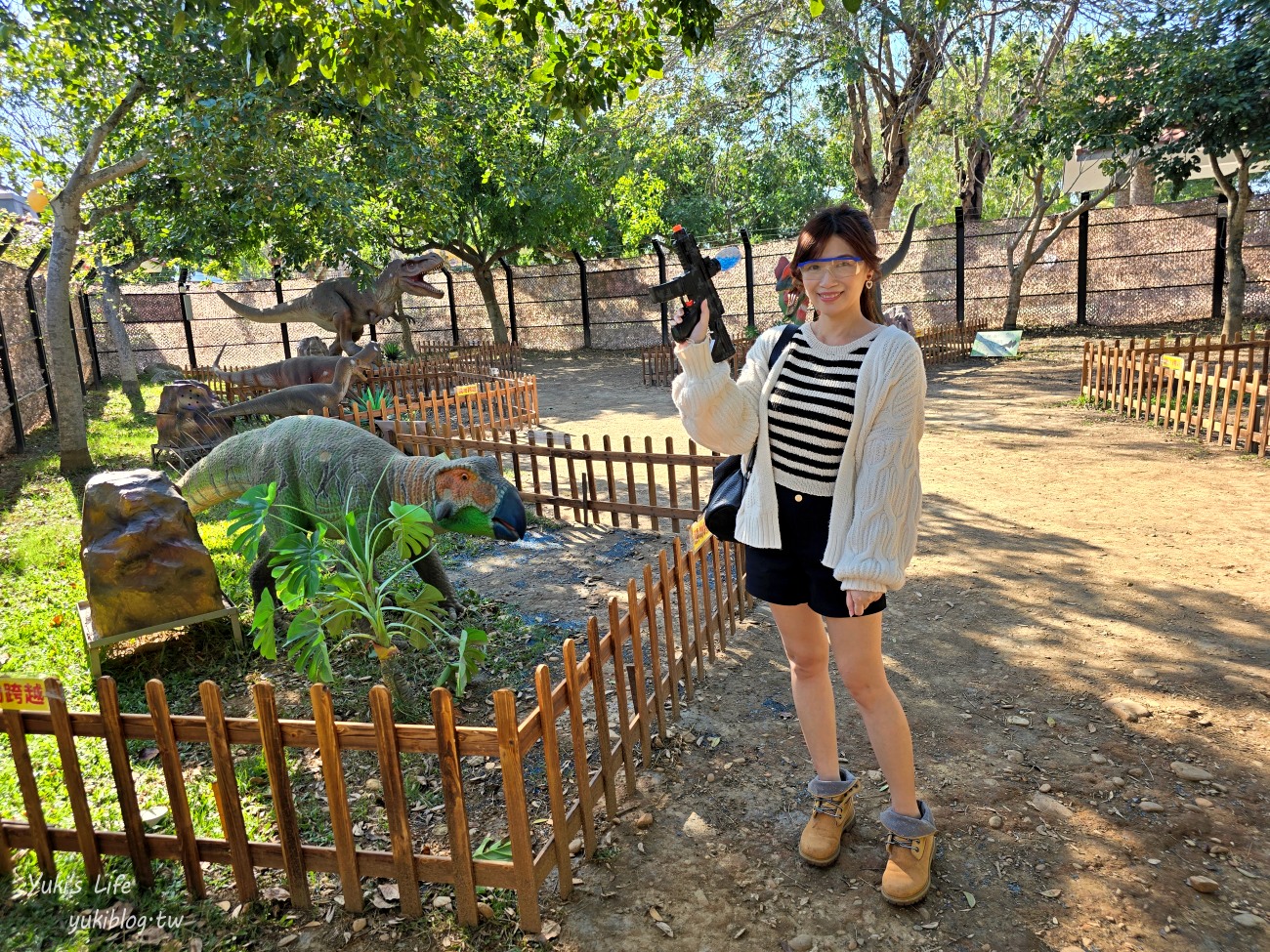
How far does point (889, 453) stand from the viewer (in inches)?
84.8

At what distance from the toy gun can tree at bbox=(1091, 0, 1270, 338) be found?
10943 mm

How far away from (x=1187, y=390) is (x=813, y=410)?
8580 mm

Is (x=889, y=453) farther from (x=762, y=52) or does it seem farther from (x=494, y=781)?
(x=762, y=52)

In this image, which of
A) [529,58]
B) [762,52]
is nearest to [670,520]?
[762,52]

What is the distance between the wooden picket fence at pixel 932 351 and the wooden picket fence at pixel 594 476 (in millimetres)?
7295

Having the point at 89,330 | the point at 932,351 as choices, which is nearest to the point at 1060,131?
the point at 932,351

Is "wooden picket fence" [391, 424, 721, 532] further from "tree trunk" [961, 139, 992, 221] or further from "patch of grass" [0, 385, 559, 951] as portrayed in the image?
"tree trunk" [961, 139, 992, 221]

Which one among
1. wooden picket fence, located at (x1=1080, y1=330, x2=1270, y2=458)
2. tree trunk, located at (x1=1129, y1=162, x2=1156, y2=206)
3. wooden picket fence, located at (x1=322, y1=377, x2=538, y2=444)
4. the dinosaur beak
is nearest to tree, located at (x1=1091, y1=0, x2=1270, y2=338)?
wooden picket fence, located at (x1=1080, y1=330, x2=1270, y2=458)

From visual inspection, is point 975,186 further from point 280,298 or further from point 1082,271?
point 280,298

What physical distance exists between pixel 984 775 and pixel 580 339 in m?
19.0

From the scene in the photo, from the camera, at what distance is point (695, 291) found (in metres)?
2.21

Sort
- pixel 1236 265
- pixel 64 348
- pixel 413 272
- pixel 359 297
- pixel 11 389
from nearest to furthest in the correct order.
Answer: pixel 64 348 → pixel 11 389 → pixel 1236 265 → pixel 413 272 → pixel 359 297

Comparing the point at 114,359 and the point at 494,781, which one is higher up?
the point at 114,359

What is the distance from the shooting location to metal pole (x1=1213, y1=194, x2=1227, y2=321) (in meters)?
15.5
